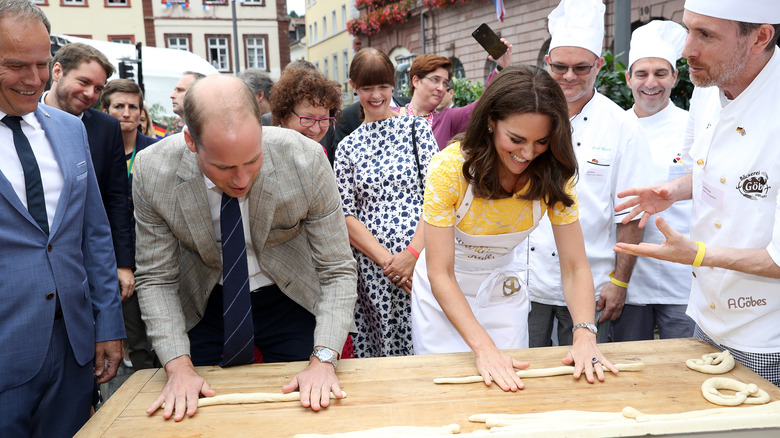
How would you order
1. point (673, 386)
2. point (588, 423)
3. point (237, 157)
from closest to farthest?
1. point (588, 423)
2. point (237, 157)
3. point (673, 386)

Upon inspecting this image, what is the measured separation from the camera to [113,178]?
3225 millimetres

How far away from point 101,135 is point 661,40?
9.92ft

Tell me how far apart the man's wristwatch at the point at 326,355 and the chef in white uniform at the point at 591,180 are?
1252mm

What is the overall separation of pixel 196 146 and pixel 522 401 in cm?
128

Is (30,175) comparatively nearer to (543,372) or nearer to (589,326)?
(543,372)

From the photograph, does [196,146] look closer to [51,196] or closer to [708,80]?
[51,196]

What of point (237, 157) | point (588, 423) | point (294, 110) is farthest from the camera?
point (294, 110)

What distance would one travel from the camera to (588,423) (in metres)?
1.72

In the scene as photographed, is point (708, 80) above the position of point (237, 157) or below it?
above

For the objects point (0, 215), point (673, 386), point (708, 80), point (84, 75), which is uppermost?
point (84, 75)

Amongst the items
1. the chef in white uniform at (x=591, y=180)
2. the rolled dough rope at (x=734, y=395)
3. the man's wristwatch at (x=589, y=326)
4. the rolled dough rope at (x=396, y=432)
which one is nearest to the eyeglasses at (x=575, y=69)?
the chef in white uniform at (x=591, y=180)

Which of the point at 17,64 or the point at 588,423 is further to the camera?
the point at 17,64

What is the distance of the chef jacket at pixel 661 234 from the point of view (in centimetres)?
311

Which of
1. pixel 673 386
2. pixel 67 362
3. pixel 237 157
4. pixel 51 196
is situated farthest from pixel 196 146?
pixel 673 386
